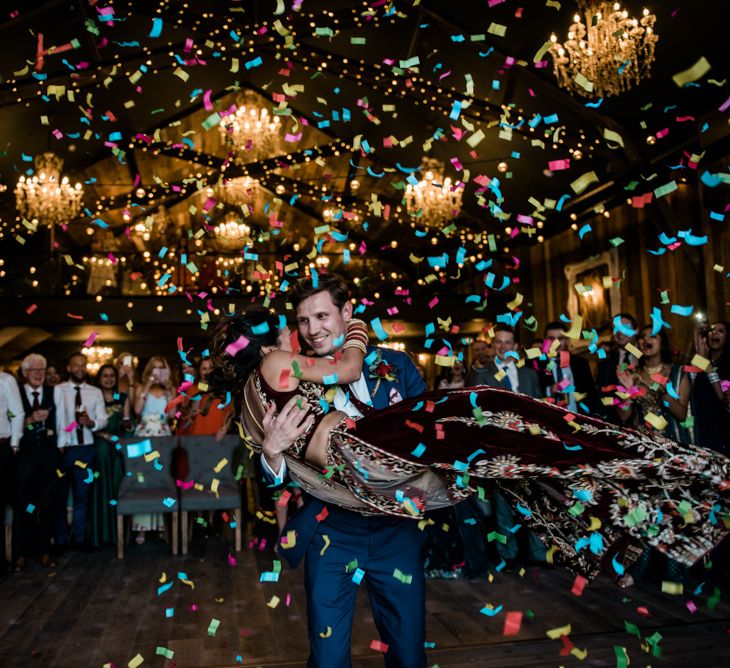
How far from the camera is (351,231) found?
17141 mm

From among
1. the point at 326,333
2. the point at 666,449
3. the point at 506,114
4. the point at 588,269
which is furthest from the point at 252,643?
the point at 588,269

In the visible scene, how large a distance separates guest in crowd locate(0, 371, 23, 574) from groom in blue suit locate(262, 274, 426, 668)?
394 cm

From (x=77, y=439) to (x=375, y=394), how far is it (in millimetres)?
4539

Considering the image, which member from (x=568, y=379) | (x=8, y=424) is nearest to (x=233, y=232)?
(x=8, y=424)

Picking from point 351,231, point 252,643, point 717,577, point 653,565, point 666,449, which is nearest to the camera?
point 666,449

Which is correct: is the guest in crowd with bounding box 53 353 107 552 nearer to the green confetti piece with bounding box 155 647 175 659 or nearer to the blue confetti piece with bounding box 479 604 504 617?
the green confetti piece with bounding box 155 647 175 659

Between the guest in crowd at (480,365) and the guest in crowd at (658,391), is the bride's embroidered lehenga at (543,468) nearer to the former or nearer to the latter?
the guest in crowd at (658,391)

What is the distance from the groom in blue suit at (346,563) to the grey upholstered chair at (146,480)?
13.4 ft

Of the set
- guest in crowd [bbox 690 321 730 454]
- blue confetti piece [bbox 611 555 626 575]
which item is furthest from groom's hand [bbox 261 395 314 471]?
guest in crowd [bbox 690 321 730 454]

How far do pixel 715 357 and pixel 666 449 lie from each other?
125 inches

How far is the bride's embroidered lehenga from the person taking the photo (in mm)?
1741

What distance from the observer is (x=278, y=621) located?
377cm

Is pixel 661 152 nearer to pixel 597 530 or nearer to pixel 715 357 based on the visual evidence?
pixel 715 357

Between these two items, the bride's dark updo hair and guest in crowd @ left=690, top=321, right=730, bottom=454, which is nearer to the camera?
the bride's dark updo hair
